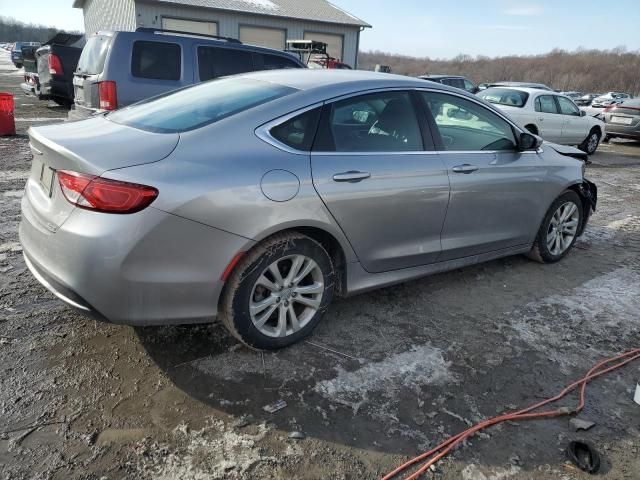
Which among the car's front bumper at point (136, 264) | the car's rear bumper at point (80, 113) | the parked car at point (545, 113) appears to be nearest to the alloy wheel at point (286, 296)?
the car's front bumper at point (136, 264)

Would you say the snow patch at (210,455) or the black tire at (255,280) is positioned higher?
the black tire at (255,280)

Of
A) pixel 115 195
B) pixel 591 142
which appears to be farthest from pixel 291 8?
pixel 115 195

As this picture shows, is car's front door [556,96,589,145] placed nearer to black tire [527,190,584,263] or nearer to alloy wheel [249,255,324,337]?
black tire [527,190,584,263]

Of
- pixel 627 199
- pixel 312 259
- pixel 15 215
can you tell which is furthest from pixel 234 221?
pixel 627 199

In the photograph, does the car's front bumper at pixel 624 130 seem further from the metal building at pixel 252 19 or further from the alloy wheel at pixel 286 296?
the alloy wheel at pixel 286 296

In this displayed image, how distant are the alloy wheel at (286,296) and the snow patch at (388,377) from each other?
1.38 ft

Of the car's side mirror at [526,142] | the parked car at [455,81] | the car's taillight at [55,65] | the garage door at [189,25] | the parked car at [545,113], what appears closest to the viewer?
the car's side mirror at [526,142]

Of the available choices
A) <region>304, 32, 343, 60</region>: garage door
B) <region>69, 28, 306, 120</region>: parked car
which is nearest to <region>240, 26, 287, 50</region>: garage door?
<region>304, 32, 343, 60</region>: garage door

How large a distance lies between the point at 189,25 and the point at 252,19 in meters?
2.87

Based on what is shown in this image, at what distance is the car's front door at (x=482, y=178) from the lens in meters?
3.67

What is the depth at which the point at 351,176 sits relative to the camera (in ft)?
9.98

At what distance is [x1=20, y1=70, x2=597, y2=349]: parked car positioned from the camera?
2.44 metres

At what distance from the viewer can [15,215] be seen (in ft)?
16.9

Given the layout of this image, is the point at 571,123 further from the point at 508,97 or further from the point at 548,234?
the point at 548,234
